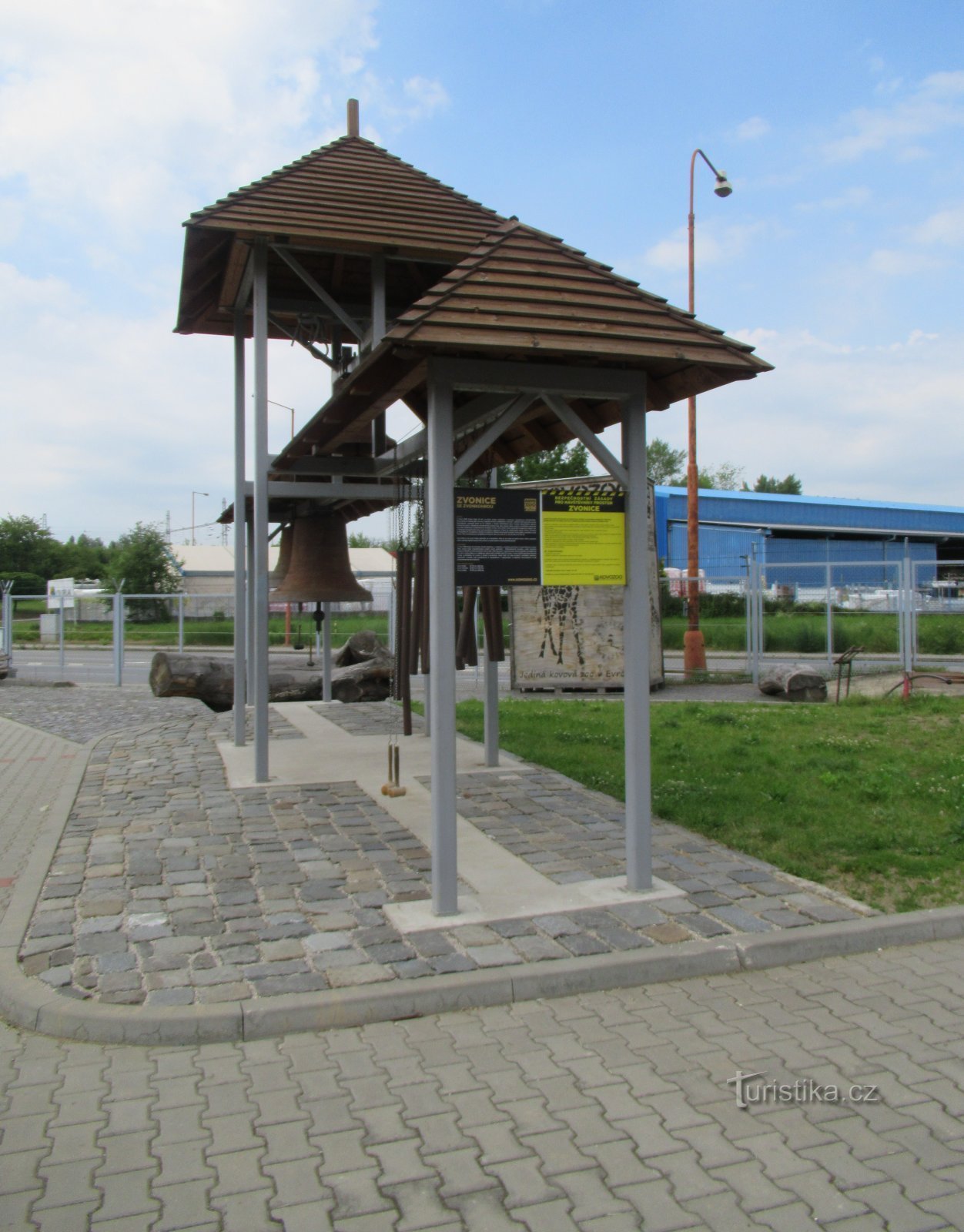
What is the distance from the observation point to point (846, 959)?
506cm

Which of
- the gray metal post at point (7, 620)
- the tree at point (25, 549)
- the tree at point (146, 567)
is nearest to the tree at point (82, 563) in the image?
the tree at point (25, 549)

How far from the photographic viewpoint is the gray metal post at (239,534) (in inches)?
432

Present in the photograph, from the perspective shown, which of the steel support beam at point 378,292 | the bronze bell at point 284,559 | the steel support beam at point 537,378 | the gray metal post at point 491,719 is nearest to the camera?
the steel support beam at point 537,378

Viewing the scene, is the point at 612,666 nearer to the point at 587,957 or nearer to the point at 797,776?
the point at 797,776

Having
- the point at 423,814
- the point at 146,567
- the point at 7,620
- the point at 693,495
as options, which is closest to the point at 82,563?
the point at 146,567

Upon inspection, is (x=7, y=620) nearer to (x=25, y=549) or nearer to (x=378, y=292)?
(x=378, y=292)

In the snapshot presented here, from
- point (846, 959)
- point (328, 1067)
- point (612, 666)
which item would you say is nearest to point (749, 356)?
point (846, 959)

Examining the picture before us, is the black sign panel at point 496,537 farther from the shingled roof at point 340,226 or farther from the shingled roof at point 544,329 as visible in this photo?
the shingled roof at point 340,226

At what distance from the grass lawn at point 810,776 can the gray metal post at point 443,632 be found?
222 cm

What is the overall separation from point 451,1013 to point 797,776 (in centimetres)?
540

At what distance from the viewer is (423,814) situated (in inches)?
312

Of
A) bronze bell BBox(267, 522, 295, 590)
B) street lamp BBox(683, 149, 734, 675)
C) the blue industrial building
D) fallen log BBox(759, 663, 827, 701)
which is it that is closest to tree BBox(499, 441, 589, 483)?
the blue industrial building

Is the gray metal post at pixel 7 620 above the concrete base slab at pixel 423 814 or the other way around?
above

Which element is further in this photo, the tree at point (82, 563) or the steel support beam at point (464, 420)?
the tree at point (82, 563)
